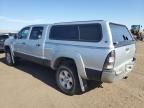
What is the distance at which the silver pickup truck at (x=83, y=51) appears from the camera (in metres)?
4.70

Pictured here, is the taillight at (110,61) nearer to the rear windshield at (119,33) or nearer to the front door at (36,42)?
the rear windshield at (119,33)

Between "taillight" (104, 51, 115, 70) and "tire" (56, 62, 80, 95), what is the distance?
1.10 m

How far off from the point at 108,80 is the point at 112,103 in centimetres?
69

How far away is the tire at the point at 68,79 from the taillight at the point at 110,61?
1095mm

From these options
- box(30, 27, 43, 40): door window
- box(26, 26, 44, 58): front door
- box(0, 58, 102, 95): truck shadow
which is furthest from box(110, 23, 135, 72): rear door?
box(30, 27, 43, 40): door window

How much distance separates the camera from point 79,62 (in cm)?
514

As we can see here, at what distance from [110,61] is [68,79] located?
1564 millimetres

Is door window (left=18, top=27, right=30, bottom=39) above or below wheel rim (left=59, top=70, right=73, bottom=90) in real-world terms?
above

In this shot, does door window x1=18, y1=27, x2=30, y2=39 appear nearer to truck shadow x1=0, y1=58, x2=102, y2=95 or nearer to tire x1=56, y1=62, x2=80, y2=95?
truck shadow x1=0, y1=58, x2=102, y2=95

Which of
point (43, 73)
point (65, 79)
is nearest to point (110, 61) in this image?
point (65, 79)

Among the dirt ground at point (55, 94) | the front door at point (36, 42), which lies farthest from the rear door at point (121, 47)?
the front door at point (36, 42)

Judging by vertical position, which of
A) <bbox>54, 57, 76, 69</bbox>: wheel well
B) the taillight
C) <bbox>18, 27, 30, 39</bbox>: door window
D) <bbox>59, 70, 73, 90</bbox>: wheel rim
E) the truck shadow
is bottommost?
the truck shadow

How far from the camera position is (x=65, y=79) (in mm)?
5754

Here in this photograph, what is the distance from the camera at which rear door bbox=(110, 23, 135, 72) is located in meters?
4.78
